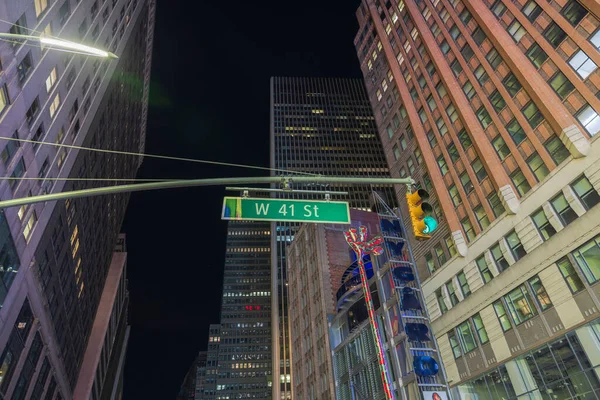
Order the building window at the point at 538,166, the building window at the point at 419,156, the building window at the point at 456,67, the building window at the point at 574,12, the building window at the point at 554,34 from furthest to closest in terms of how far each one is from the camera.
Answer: the building window at the point at 419,156
the building window at the point at 456,67
the building window at the point at 554,34
the building window at the point at 538,166
the building window at the point at 574,12

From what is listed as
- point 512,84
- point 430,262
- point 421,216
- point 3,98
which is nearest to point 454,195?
point 430,262

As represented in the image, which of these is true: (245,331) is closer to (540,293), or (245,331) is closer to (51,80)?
(51,80)

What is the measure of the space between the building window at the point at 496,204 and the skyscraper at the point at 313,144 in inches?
3548

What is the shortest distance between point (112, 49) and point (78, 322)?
147 ft

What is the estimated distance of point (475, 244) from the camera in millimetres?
34969

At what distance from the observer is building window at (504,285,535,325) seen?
93.6ft

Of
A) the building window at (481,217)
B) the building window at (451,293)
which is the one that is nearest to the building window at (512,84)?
the building window at (481,217)

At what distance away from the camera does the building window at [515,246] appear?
30.4 metres

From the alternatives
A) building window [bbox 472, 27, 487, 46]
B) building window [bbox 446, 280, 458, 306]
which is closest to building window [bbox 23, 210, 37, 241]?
building window [bbox 446, 280, 458, 306]

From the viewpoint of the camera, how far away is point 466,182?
126ft

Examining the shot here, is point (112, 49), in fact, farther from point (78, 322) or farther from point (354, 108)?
point (354, 108)

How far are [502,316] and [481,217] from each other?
28.6 ft

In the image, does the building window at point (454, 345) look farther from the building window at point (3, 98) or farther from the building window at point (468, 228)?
the building window at point (3, 98)

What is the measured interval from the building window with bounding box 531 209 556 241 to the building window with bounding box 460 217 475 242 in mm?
6858
